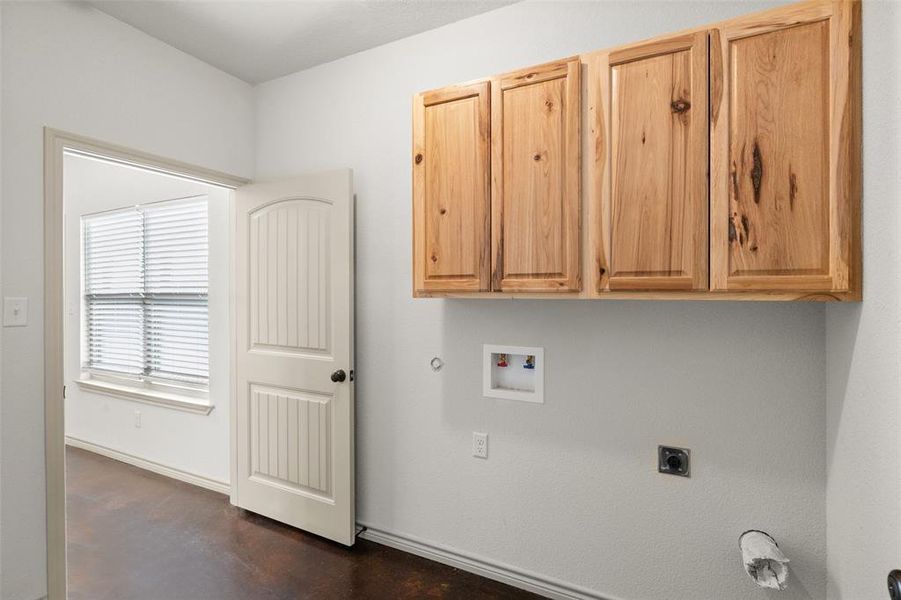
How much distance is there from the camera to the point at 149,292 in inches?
144

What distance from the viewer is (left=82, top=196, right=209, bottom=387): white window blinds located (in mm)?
3354

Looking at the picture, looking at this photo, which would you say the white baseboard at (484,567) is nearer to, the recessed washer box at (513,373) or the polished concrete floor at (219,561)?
the polished concrete floor at (219,561)

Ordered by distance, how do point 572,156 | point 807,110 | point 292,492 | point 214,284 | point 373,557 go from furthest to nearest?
1. point 214,284
2. point 292,492
3. point 373,557
4. point 572,156
5. point 807,110

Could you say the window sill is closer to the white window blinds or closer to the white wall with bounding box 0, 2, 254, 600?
the white window blinds

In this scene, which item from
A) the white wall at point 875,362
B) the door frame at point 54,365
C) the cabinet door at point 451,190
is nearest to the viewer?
the white wall at point 875,362

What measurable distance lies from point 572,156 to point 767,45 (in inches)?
24.8

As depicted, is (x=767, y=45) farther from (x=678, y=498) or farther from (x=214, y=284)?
(x=214, y=284)

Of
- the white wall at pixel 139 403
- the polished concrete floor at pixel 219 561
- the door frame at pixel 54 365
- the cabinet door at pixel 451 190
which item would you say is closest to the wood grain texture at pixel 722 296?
the cabinet door at pixel 451 190

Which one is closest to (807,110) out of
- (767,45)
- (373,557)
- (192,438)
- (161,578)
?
(767,45)

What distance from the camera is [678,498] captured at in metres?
1.80

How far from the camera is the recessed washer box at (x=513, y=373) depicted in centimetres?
208

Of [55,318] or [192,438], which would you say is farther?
[192,438]

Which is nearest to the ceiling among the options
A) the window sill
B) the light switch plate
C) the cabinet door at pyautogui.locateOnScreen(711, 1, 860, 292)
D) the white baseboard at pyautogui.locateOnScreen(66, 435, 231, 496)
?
the cabinet door at pyautogui.locateOnScreen(711, 1, 860, 292)

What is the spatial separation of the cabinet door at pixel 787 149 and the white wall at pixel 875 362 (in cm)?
5
